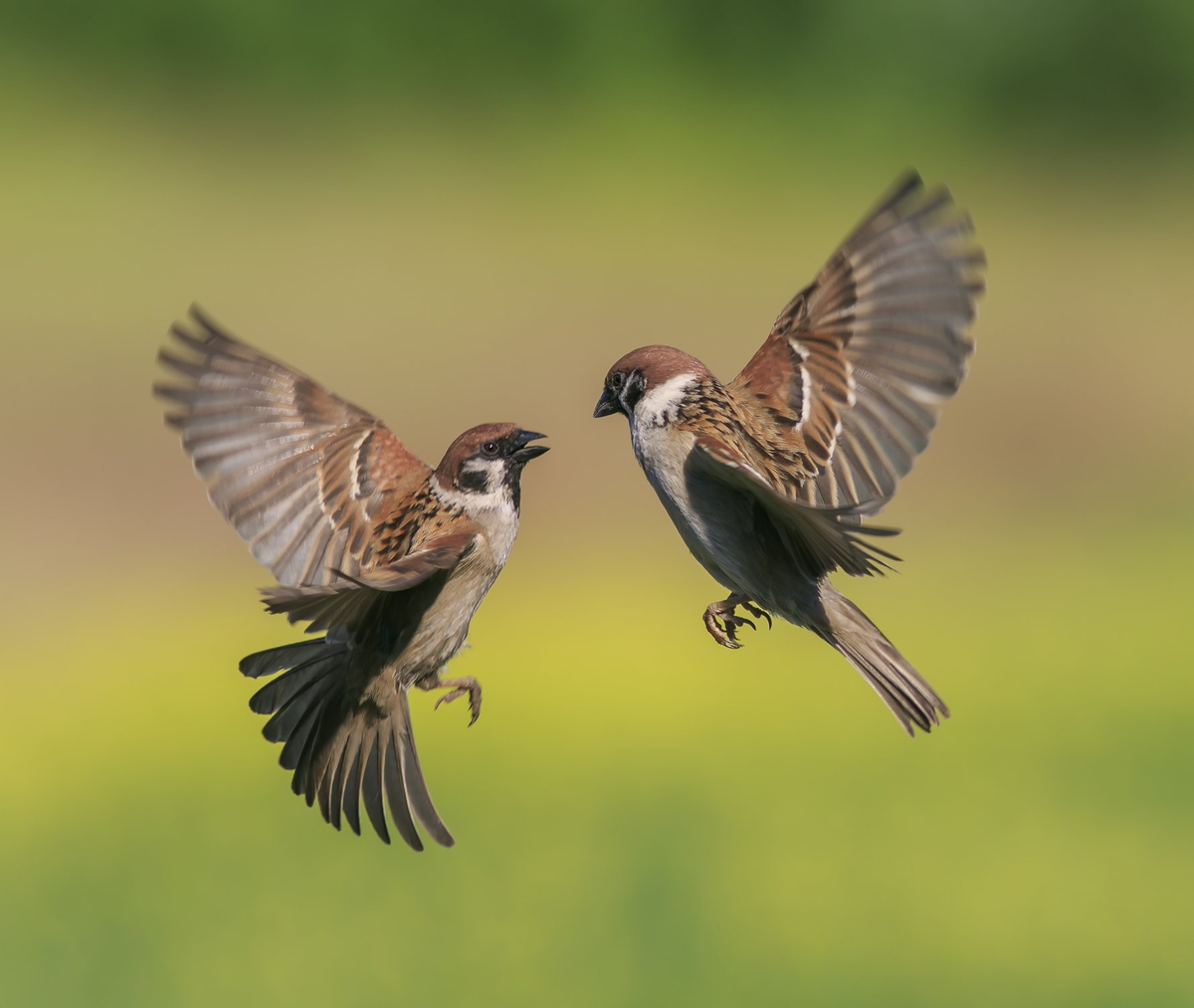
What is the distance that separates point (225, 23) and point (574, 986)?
8.97m

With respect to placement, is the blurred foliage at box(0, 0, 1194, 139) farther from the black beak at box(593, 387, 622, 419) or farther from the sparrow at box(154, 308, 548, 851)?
the black beak at box(593, 387, 622, 419)

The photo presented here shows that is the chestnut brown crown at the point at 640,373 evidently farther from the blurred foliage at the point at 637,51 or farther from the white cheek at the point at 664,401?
the blurred foliage at the point at 637,51

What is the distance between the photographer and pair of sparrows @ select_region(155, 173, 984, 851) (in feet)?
8.30

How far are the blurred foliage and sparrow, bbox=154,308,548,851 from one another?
11.5 meters

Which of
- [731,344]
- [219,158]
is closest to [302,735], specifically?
[731,344]

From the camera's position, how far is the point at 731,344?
1216 centimetres

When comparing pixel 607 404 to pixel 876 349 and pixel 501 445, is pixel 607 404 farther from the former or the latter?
pixel 876 349

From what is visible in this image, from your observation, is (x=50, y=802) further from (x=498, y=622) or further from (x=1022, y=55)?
(x=1022, y=55)

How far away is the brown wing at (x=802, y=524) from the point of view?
6.95 ft

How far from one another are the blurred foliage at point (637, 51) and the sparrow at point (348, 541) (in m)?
11.5

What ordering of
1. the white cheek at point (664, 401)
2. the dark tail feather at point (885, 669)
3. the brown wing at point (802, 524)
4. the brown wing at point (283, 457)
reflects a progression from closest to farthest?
the brown wing at point (802, 524) → the white cheek at point (664, 401) → the dark tail feather at point (885, 669) → the brown wing at point (283, 457)

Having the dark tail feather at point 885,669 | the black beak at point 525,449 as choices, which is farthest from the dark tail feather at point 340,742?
the dark tail feather at point 885,669

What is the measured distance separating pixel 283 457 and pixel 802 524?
3.49 feet

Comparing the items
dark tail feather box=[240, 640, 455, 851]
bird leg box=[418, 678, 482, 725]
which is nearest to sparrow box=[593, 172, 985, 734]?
bird leg box=[418, 678, 482, 725]
